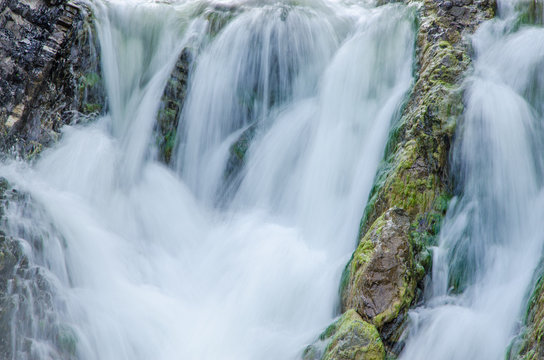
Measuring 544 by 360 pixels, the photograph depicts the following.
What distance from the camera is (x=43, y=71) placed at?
6242mm

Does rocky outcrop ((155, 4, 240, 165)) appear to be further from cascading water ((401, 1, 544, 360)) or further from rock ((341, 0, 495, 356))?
cascading water ((401, 1, 544, 360))

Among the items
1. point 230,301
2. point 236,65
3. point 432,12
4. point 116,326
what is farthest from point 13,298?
point 432,12

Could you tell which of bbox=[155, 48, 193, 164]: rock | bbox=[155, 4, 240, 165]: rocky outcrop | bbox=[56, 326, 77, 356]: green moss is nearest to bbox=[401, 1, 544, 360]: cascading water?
bbox=[56, 326, 77, 356]: green moss

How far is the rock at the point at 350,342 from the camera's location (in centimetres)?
400

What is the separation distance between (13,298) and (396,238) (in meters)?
3.36

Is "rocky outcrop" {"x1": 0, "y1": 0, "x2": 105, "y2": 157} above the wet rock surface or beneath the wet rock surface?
above

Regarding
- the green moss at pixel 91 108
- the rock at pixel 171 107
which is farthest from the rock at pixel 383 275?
the green moss at pixel 91 108

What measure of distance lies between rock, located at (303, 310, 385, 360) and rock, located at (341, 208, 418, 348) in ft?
0.42

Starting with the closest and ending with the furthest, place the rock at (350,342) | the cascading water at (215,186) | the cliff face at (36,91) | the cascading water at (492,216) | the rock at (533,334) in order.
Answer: the rock at (533,334) < the rock at (350,342) < the cascading water at (492,216) < the cliff face at (36,91) < the cascading water at (215,186)

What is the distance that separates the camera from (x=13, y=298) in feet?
14.8

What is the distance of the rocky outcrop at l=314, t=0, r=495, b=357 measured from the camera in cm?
432

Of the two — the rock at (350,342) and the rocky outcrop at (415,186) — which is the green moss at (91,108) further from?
the rock at (350,342)

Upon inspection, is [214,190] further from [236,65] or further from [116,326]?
[116,326]

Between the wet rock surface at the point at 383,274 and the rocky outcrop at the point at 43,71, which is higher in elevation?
the rocky outcrop at the point at 43,71
